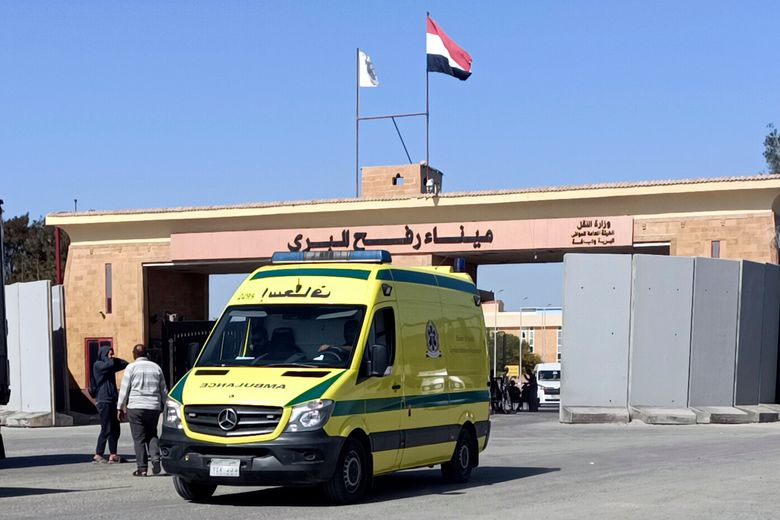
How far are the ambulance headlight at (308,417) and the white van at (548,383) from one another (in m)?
54.5

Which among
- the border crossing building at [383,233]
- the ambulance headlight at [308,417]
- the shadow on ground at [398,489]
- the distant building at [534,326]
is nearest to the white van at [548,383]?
the border crossing building at [383,233]

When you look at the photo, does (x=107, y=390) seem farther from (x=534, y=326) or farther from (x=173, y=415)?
(x=534, y=326)

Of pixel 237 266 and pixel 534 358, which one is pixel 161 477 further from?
pixel 534 358

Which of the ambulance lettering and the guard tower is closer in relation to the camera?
the ambulance lettering

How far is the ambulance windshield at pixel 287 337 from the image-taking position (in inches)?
492

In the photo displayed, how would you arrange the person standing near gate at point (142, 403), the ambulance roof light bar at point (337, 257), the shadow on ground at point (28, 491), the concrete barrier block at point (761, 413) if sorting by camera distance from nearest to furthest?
the shadow on ground at point (28, 491) < the ambulance roof light bar at point (337, 257) < the person standing near gate at point (142, 403) < the concrete barrier block at point (761, 413)

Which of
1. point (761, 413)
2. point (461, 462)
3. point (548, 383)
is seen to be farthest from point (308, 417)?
point (548, 383)

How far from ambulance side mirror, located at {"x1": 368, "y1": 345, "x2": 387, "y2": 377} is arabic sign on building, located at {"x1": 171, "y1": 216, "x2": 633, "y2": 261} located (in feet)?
93.5

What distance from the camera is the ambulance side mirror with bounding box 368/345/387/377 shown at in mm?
12469

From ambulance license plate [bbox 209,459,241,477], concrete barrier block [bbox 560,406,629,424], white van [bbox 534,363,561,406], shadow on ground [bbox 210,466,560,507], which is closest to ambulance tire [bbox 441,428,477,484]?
shadow on ground [bbox 210,466,560,507]

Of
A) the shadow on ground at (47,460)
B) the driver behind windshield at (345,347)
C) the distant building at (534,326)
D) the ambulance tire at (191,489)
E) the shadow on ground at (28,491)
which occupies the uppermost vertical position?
the driver behind windshield at (345,347)

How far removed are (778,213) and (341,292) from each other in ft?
97.4

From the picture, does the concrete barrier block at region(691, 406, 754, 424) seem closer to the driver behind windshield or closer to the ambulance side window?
the ambulance side window

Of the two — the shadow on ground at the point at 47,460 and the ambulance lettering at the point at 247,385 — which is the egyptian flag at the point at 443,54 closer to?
the shadow on ground at the point at 47,460
